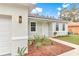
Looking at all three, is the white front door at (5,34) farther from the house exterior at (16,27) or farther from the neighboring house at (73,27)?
the neighboring house at (73,27)

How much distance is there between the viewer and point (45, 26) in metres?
5.38

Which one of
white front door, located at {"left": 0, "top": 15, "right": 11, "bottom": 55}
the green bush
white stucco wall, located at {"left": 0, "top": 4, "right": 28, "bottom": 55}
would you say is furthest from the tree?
white front door, located at {"left": 0, "top": 15, "right": 11, "bottom": 55}

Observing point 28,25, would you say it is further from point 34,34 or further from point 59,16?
point 59,16

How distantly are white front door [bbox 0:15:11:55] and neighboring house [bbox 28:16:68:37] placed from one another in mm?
601

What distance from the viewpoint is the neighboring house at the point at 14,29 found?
519 centimetres

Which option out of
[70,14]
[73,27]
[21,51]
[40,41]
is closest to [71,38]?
[73,27]

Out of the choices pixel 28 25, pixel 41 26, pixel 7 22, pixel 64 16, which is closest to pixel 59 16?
pixel 64 16

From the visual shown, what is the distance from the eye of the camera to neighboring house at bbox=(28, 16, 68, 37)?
5.30 meters

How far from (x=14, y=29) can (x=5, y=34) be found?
289 millimetres

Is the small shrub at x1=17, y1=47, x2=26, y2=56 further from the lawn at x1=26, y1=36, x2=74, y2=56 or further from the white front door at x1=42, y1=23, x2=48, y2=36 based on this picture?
the white front door at x1=42, y1=23, x2=48, y2=36

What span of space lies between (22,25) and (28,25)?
171 mm

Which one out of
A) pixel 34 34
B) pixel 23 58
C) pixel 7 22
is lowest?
pixel 23 58

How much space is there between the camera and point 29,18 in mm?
5285

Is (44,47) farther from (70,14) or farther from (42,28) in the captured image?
(70,14)
